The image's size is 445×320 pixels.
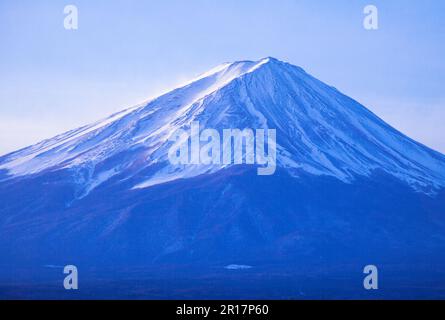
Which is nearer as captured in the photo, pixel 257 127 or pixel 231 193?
pixel 231 193

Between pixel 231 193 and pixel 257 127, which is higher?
pixel 257 127

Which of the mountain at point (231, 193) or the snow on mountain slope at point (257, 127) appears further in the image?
the snow on mountain slope at point (257, 127)

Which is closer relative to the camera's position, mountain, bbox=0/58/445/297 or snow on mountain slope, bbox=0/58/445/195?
mountain, bbox=0/58/445/297
